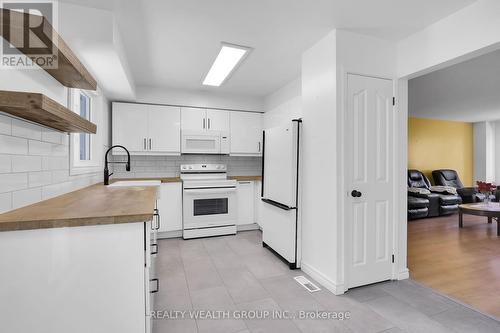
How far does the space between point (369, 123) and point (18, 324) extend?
9.08 ft

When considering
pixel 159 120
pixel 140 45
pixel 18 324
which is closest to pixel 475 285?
pixel 18 324

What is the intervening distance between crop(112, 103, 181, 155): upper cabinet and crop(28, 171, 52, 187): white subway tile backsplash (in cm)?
221

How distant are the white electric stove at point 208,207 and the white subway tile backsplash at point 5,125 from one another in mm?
2619

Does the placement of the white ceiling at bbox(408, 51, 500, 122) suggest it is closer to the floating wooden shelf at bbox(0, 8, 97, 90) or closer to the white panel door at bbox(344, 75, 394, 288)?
the white panel door at bbox(344, 75, 394, 288)

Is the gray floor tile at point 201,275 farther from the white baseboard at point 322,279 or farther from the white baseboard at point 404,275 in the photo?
the white baseboard at point 404,275

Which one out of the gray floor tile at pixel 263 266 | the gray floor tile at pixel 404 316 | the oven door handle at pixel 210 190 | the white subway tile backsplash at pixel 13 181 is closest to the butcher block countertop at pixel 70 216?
the white subway tile backsplash at pixel 13 181

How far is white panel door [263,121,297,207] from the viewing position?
9.15 feet

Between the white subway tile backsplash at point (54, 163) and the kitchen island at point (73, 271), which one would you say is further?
the white subway tile backsplash at point (54, 163)

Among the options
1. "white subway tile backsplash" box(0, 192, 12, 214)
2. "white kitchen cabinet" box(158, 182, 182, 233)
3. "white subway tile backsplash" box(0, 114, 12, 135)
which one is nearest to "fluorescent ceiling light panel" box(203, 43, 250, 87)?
"white kitchen cabinet" box(158, 182, 182, 233)

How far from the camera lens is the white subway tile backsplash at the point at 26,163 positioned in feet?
4.44

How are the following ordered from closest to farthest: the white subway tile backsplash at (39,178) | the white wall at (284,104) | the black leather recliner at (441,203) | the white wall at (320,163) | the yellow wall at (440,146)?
1. the white subway tile backsplash at (39,178)
2. the white wall at (320,163)
3. the white wall at (284,104)
4. the black leather recliner at (441,203)
5. the yellow wall at (440,146)

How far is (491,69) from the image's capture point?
10.8 ft

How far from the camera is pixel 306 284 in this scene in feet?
8.02

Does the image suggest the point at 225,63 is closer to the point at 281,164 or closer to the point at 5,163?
the point at 281,164
